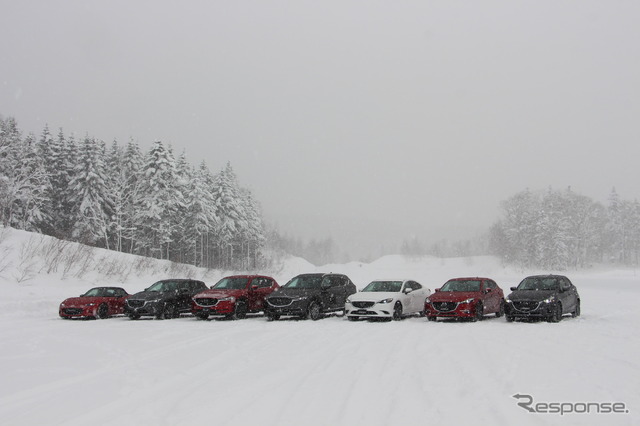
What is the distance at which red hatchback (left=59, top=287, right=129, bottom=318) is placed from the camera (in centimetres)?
2081

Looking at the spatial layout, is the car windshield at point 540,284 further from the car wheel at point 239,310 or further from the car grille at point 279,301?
the car wheel at point 239,310

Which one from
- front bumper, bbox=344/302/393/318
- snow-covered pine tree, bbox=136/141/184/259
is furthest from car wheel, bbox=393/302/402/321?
snow-covered pine tree, bbox=136/141/184/259

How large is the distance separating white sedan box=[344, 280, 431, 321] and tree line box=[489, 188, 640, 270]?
7195cm

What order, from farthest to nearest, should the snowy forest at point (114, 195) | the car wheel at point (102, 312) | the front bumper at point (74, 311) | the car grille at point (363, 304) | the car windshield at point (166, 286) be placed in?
the snowy forest at point (114, 195)
the car windshield at point (166, 286)
the car wheel at point (102, 312)
the front bumper at point (74, 311)
the car grille at point (363, 304)

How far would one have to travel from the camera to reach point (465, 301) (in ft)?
61.7

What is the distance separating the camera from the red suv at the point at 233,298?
66.3ft

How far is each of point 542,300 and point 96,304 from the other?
53.1ft

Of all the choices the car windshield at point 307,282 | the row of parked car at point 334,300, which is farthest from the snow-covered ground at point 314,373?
the car windshield at point 307,282

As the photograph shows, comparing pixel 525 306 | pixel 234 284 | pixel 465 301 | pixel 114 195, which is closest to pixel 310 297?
pixel 234 284

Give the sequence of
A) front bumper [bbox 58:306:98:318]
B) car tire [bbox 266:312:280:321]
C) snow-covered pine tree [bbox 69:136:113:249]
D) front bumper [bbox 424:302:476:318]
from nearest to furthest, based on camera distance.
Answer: front bumper [bbox 424:302:476:318] → car tire [bbox 266:312:280:321] → front bumper [bbox 58:306:98:318] → snow-covered pine tree [bbox 69:136:113:249]

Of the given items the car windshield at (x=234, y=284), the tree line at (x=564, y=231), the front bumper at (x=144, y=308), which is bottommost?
the front bumper at (x=144, y=308)

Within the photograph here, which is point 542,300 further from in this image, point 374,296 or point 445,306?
point 374,296

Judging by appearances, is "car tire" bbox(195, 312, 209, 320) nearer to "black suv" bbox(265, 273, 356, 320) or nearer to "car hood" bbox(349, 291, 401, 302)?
"black suv" bbox(265, 273, 356, 320)

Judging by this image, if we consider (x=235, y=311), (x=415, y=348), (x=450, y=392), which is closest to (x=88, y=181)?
(x=235, y=311)
